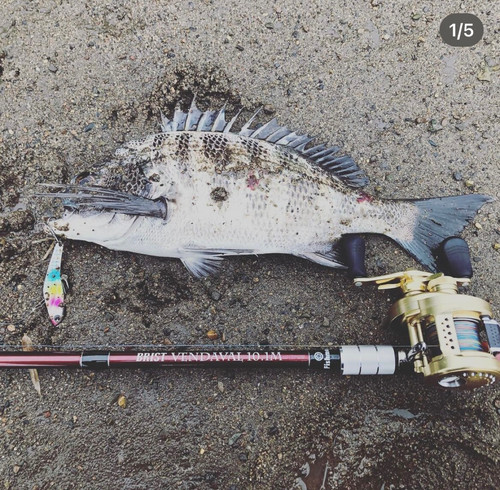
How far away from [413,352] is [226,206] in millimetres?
1192

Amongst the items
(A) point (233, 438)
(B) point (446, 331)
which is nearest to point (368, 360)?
(B) point (446, 331)

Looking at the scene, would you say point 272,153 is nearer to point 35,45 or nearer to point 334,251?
point 334,251

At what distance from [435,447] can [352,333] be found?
2.34 feet

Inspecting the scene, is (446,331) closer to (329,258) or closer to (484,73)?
(329,258)

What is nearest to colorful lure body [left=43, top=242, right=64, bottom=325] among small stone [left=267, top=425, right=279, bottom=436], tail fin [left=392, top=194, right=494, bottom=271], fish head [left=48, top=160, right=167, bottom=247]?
fish head [left=48, top=160, right=167, bottom=247]

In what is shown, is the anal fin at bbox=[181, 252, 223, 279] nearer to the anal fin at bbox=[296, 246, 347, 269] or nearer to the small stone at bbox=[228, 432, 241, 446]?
the anal fin at bbox=[296, 246, 347, 269]

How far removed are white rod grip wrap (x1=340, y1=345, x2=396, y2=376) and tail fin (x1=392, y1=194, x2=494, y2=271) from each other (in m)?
0.61

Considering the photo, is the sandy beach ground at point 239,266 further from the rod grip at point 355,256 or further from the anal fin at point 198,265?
the rod grip at point 355,256

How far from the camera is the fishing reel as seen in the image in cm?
199

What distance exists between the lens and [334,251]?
2.48 metres

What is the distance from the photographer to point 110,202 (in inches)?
87.5

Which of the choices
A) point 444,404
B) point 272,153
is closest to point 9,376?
point 272,153

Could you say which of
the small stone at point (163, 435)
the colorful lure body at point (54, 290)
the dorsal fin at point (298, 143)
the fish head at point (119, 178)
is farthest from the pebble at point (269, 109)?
the small stone at point (163, 435)

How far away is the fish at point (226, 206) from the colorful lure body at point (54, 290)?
0.20m
